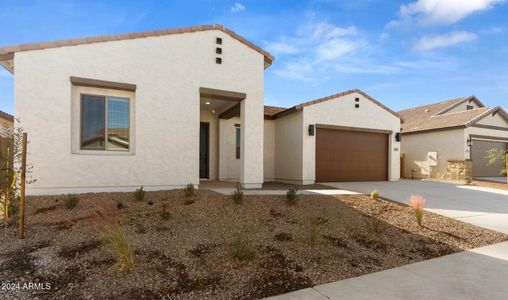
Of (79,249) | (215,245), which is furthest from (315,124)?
(79,249)

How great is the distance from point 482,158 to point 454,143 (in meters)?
3.66

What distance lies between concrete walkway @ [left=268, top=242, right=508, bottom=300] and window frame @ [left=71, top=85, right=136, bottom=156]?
6.65m

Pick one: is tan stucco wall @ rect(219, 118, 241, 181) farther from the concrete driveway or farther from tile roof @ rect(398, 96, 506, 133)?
tile roof @ rect(398, 96, 506, 133)

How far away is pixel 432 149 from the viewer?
17.2m

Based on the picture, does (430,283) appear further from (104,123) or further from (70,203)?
(104,123)

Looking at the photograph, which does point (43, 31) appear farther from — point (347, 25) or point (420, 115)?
point (420, 115)

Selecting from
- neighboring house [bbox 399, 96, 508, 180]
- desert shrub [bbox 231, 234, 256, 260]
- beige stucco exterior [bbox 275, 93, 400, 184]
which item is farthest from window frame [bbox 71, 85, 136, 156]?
neighboring house [bbox 399, 96, 508, 180]

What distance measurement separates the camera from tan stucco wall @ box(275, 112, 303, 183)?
12.0 metres

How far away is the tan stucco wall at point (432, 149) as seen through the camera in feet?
52.4

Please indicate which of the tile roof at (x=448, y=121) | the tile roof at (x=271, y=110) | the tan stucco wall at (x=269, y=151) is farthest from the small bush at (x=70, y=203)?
the tile roof at (x=448, y=121)

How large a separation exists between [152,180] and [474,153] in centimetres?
Result: 2015

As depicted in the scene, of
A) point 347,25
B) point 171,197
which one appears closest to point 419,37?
point 347,25

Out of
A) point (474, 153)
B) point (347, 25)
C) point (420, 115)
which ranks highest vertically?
point (347, 25)

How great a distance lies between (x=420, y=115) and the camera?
70.2 ft
